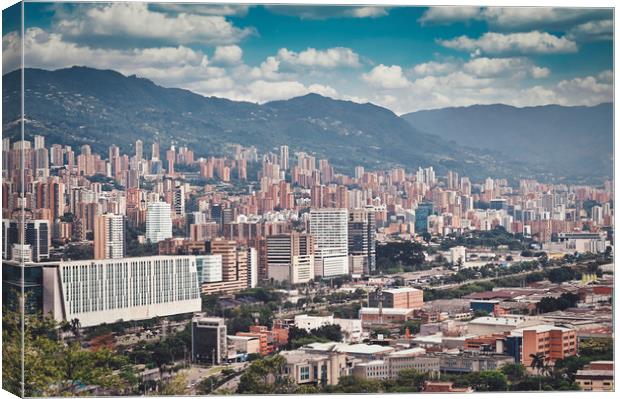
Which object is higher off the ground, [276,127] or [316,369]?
[276,127]

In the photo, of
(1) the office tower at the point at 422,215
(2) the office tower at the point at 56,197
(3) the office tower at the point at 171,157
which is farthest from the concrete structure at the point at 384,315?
(2) the office tower at the point at 56,197

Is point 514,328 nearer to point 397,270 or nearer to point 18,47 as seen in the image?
point 397,270

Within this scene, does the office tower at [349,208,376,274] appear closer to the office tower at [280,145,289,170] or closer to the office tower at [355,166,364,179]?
the office tower at [355,166,364,179]

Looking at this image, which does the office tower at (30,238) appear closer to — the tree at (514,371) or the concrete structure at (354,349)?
the concrete structure at (354,349)

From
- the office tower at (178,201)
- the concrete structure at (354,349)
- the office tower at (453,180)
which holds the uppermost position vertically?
the office tower at (453,180)

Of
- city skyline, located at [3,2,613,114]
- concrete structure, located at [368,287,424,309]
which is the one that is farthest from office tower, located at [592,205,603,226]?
concrete structure, located at [368,287,424,309]

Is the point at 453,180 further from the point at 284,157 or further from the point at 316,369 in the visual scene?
the point at 316,369

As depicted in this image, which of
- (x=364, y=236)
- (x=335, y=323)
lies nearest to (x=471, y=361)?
(x=335, y=323)
